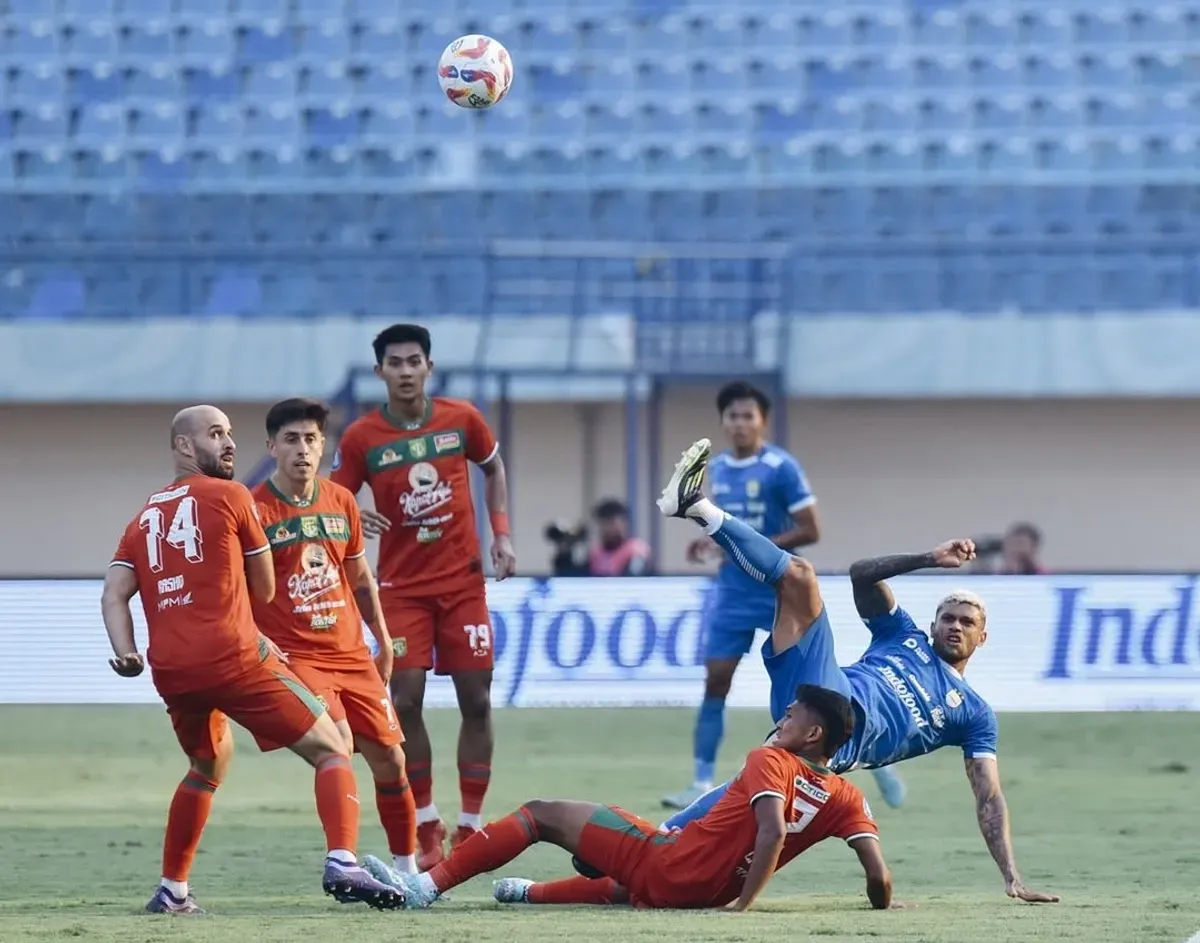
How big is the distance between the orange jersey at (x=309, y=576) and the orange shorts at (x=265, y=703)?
50 cm

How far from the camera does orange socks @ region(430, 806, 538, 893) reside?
23.4 feet

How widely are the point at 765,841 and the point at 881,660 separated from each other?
51.4 inches

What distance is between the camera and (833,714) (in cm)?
705

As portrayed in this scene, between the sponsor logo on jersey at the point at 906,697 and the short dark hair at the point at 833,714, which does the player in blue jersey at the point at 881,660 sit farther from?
the short dark hair at the point at 833,714

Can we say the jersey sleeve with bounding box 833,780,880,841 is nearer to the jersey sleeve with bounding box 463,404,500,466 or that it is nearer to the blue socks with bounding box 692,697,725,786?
the jersey sleeve with bounding box 463,404,500,466

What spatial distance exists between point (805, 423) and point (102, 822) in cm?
1038

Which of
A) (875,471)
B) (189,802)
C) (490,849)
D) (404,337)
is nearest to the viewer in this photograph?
(490,849)

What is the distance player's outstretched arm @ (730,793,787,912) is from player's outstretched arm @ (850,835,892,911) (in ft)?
1.12

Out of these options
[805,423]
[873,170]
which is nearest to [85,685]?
[805,423]

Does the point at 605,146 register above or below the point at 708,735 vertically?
above

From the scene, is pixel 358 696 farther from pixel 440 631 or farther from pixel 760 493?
pixel 760 493

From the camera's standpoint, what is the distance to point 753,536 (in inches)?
311

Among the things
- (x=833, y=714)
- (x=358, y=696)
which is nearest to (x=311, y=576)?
(x=358, y=696)

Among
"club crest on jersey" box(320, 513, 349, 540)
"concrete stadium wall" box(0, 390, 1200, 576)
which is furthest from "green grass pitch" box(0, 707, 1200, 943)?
"concrete stadium wall" box(0, 390, 1200, 576)
